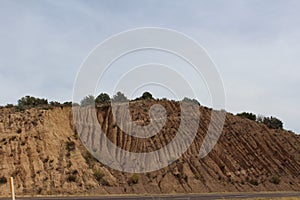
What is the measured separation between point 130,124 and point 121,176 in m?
13.5

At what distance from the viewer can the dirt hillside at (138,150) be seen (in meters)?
53.0

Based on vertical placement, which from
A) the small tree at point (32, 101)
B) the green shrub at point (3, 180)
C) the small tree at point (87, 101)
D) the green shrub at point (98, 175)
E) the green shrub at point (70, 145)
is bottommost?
the green shrub at point (98, 175)

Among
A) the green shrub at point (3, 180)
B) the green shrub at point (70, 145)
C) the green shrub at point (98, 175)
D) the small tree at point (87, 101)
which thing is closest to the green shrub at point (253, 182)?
the green shrub at point (98, 175)

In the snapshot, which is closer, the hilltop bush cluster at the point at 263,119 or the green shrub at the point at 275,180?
the green shrub at the point at 275,180

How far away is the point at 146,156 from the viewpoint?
206 feet

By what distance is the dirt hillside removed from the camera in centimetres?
5300

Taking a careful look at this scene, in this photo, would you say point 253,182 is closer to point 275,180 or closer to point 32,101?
point 275,180

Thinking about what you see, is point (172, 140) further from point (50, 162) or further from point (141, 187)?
point (50, 162)

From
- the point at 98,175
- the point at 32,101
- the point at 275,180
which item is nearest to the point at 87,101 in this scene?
the point at 32,101

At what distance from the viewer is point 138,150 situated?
6381 centimetres

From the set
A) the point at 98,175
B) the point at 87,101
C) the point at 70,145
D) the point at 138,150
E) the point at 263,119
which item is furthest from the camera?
the point at 263,119

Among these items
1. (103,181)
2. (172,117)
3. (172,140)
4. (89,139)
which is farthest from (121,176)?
(172,117)

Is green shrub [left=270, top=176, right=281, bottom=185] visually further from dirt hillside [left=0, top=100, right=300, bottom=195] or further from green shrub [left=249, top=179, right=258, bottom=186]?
green shrub [left=249, top=179, right=258, bottom=186]

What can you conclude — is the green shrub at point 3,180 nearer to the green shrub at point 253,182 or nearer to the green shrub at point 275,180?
the green shrub at point 253,182
